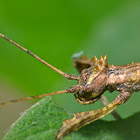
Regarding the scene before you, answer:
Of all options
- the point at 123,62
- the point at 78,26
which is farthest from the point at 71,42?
the point at 123,62

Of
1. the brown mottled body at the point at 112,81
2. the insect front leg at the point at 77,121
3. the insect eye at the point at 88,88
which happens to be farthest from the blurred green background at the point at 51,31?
the insect front leg at the point at 77,121

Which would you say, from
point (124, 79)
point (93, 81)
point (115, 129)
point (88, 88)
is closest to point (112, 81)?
point (124, 79)

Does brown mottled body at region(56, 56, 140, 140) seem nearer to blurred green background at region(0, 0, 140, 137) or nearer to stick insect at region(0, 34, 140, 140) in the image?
stick insect at region(0, 34, 140, 140)

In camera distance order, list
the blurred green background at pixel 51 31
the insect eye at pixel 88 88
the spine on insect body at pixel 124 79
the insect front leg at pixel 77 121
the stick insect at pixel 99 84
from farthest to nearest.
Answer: the blurred green background at pixel 51 31 < the spine on insect body at pixel 124 79 < the insect eye at pixel 88 88 < the stick insect at pixel 99 84 < the insect front leg at pixel 77 121

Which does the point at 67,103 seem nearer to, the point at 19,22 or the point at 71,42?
the point at 71,42

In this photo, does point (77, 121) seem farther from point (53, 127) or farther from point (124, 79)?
point (124, 79)

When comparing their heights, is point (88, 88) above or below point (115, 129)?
above

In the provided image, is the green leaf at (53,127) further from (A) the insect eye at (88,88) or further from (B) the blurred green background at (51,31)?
(B) the blurred green background at (51,31)

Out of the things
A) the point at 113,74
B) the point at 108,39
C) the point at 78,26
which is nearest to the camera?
the point at 113,74
